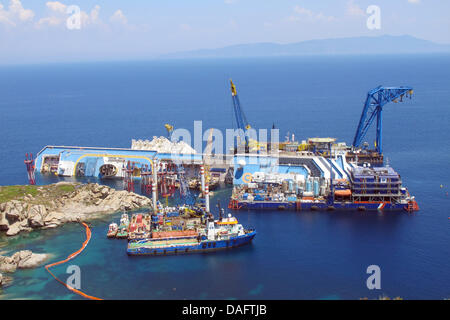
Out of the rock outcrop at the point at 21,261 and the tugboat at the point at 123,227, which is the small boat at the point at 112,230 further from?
the rock outcrop at the point at 21,261

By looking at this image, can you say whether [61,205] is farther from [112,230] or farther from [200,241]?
[200,241]

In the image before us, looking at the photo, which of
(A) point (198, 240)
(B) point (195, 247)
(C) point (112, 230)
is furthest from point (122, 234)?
(A) point (198, 240)

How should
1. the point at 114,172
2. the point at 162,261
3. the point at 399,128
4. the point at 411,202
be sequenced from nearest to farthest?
the point at 162,261 → the point at 411,202 → the point at 114,172 → the point at 399,128

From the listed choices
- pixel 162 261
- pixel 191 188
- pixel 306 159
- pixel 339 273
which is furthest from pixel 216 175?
pixel 339 273

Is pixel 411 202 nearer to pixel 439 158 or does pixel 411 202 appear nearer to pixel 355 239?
pixel 355 239

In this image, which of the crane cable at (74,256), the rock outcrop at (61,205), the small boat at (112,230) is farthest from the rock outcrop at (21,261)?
the rock outcrop at (61,205)

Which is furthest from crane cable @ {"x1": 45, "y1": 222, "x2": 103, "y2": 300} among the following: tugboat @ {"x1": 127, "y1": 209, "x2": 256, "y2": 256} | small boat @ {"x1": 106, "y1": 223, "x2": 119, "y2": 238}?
tugboat @ {"x1": 127, "y1": 209, "x2": 256, "y2": 256}

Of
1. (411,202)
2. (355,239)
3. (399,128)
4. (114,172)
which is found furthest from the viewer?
(399,128)
